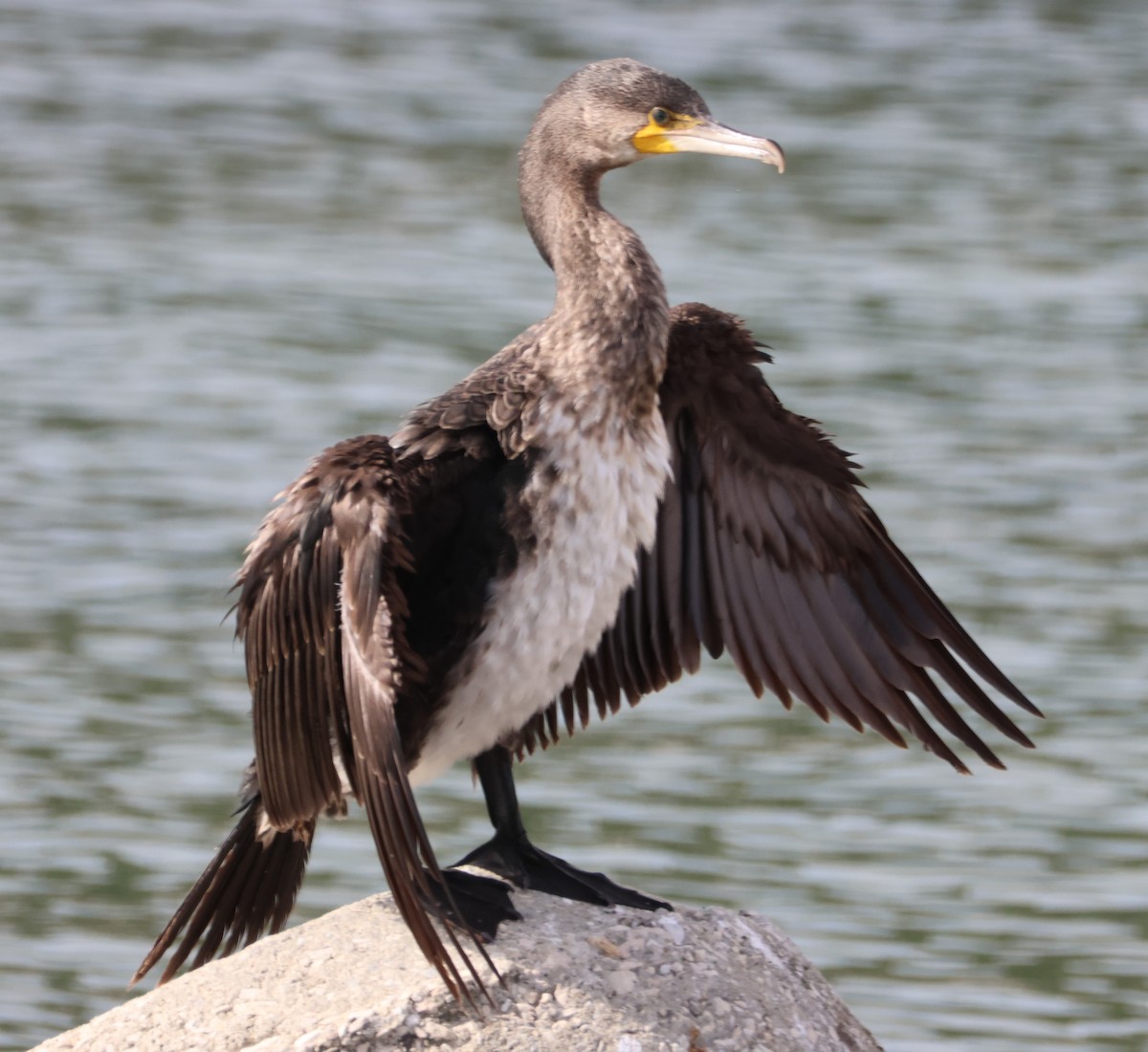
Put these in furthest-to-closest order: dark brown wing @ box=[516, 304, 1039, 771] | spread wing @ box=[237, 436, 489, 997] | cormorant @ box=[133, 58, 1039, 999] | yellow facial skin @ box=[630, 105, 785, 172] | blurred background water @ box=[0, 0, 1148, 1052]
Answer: blurred background water @ box=[0, 0, 1148, 1052]
dark brown wing @ box=[516, 304, 1039, 771]
yellow facial skin @ box=[630, 105, 785, 172]
cormorant @ box=[133, 58, 1039, 999]
spread wing @ box=[237, 436, 489, 997]

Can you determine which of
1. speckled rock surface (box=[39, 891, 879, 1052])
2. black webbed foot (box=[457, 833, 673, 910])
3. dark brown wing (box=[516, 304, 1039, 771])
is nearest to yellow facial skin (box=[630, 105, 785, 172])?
dark brown wing (box=[516, 304, 1039, 771])

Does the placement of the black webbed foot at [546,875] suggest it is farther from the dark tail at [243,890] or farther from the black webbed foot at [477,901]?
the dark tail at [243,890]

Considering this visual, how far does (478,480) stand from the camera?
5.07 m

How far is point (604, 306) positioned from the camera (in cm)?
514

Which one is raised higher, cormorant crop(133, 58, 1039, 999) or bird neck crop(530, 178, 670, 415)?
bird neck crop(530, 178, 670, 415)

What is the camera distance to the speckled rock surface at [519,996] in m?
4.59

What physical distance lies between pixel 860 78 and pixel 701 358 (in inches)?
543

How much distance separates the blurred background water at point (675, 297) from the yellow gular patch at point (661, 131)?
2.96 metres

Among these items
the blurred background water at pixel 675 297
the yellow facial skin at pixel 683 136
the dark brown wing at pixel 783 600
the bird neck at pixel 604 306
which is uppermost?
the yellow facial skin at pixel 683 136

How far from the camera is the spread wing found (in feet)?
14.8

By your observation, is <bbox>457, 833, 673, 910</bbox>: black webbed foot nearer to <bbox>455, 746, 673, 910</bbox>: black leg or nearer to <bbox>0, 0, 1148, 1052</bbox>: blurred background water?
<bbox>455, 746, 673, 910</bbox>: black leg

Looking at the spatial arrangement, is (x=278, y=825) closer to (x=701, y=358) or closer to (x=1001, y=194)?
(x=701, y=358)

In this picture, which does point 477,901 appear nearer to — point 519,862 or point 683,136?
point 519,862

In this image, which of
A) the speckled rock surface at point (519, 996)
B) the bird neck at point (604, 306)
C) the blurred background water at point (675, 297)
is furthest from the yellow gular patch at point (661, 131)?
the blurred background water at point (675, 297)
